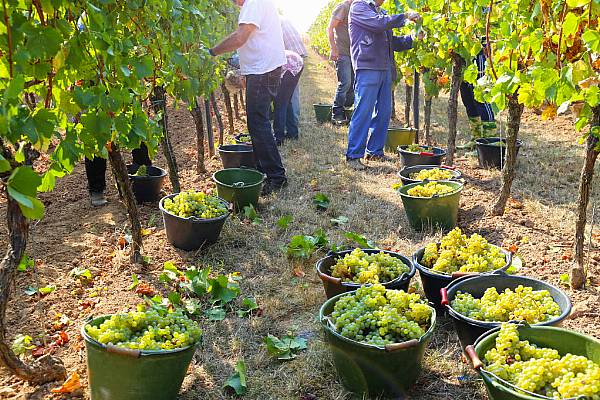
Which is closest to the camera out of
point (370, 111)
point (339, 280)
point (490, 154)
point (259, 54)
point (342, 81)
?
point (339, 280)

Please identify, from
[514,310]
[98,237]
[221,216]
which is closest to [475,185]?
[221,216]

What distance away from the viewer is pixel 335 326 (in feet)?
7.93

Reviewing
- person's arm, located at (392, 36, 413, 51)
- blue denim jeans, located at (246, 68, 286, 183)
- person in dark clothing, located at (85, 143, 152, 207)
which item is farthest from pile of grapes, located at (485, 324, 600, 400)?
person's arm, located at (392, 36, 413, 51)

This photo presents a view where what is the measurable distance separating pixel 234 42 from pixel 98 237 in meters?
1.98

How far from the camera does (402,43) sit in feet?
20.3

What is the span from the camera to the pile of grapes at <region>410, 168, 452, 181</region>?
4.52 meters

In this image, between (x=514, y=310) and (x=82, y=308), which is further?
(x=82, y=308)

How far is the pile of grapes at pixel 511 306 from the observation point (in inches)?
94.0

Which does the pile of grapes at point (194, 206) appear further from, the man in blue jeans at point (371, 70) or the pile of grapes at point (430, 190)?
the man in blue jeans at point (371, 70)

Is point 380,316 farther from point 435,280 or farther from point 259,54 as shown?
point 259,54

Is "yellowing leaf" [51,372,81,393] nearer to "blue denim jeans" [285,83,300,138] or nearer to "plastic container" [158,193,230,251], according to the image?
"plastic container" [158,193,230,251]

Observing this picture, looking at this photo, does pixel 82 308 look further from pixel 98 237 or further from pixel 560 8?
pixel 560 8

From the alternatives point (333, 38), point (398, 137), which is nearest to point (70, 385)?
point (398, 137)

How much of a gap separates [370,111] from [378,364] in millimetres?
4244
